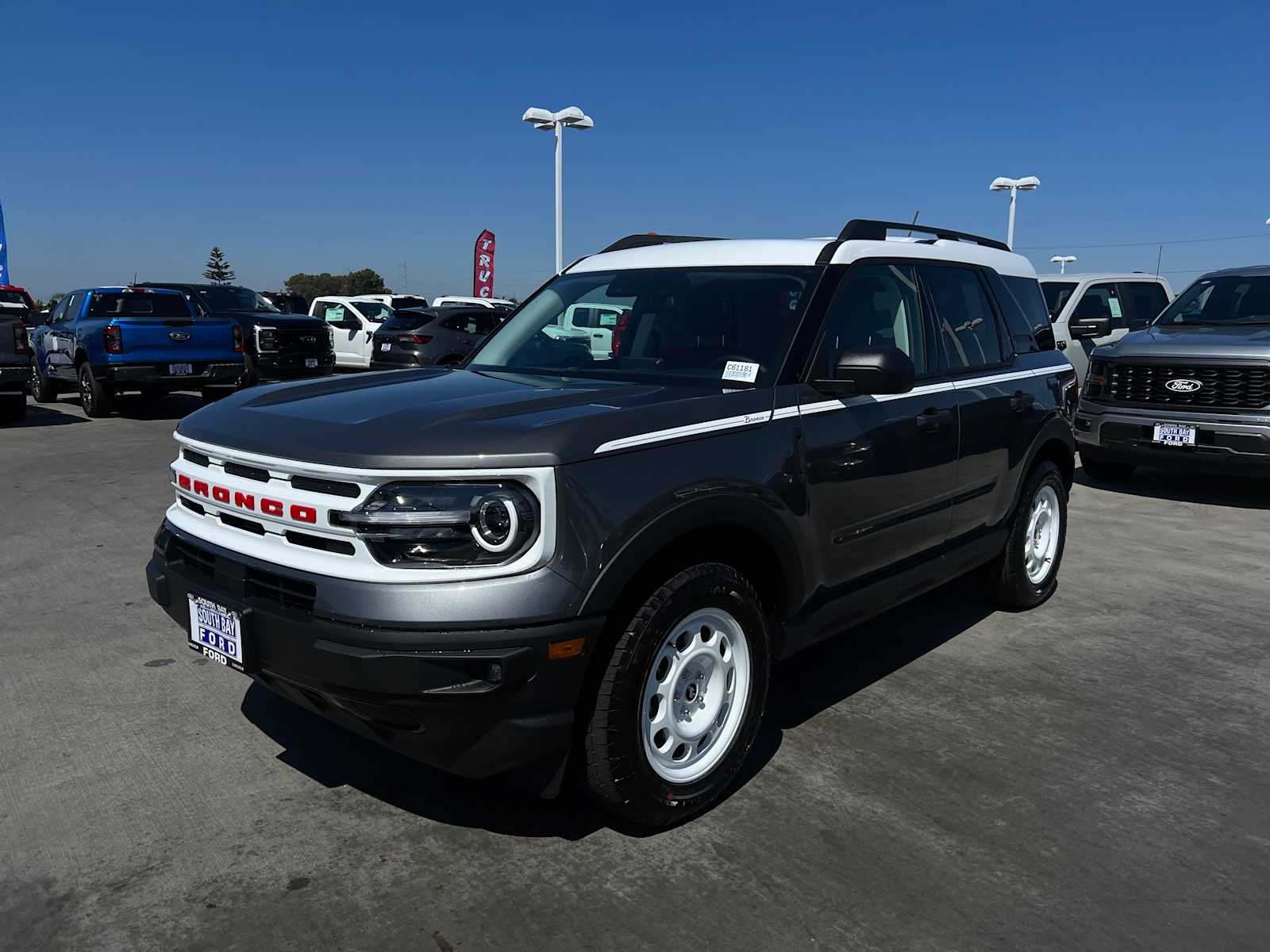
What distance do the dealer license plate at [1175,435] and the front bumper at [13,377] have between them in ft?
41.6

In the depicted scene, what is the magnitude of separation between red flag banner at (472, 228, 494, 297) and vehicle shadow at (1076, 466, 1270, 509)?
30272mm

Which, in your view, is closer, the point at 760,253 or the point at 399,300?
the point at 760,253

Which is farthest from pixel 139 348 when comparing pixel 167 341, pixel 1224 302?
pixel 1224 302

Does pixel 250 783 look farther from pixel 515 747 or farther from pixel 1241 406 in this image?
pixel 1241 406

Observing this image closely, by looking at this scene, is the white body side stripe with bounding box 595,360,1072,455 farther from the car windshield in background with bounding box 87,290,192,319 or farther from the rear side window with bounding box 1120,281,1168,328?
the car windshield in background with bounding box 87,290,192,319

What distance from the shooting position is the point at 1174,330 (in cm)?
948

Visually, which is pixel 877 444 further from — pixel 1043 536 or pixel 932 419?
pixel 1043 536

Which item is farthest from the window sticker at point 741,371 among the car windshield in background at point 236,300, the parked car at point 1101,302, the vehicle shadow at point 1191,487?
the car windshield in background at point 236,300

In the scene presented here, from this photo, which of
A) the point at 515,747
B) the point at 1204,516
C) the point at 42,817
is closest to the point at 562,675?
the point at 515,747

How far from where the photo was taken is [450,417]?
2984 mm

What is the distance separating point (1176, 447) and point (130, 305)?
13.1 metres

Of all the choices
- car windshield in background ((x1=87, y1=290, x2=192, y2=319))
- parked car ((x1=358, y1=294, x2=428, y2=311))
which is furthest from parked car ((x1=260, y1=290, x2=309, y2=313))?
car windshield in background ((x1=87, y1=290, x2=192, y2=319))

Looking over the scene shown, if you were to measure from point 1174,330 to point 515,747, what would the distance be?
881cm

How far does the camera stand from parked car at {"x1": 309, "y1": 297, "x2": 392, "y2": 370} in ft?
76.3
